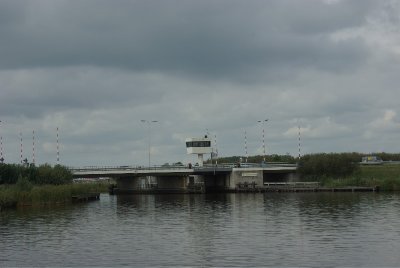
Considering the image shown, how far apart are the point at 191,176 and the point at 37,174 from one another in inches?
1992

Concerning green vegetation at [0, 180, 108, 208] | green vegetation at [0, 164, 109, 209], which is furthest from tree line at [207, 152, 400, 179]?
green vegetation at [0, 180, 108, 208]

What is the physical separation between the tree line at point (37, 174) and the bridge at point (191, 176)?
7.64 m

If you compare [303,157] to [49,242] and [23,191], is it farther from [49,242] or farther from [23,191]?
[49,242]

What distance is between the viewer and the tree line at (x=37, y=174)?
12231cm

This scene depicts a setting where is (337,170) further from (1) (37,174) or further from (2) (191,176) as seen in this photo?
(1) (37,174)

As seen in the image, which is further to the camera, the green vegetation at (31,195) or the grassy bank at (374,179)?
the grassy bank at (374,179)

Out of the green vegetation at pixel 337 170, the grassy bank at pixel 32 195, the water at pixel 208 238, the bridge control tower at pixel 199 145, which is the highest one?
the bridge control tower at pixel 199 145

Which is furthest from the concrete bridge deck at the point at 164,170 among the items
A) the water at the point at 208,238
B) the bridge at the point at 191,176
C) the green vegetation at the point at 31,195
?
the water at the point at 208,238

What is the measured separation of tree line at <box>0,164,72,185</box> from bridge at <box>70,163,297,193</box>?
764cm

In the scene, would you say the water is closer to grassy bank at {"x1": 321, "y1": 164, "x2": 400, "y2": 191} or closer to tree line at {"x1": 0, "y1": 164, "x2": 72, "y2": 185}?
tree line at {"x1": 0, "y1": 164, "x2": 72, "y2": 185}

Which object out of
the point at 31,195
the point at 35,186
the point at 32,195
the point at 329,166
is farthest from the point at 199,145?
the point at 31,195

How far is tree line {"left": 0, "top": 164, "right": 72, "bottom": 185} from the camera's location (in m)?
122

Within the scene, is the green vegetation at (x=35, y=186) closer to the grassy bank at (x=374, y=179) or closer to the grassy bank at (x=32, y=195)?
the grassy bank at (x=32, y=195)

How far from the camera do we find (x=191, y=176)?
16950 centimetres
